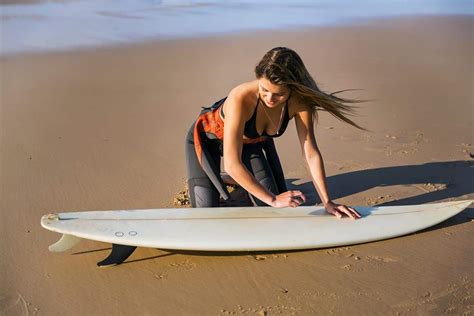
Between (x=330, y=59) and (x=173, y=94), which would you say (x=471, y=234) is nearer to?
(x=173, y=94)

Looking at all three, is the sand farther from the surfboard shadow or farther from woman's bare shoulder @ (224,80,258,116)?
woman's bare shoulder @ (224,80,258,116)

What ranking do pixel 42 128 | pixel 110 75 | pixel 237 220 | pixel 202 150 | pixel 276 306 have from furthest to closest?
pixel 110 75 → pixel 42 128 → pixel 202 150 → pixel 237 220 → pixel 276 306

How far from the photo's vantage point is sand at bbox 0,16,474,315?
2.88m

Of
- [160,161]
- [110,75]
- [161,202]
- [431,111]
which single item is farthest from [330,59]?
[161,202]

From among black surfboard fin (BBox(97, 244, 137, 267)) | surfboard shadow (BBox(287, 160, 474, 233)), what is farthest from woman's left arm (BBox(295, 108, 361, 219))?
black surfboard fin (BBox(97, 244, 137, 267))

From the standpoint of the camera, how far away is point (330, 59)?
8359 millimetres

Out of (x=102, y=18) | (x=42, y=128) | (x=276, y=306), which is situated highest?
(x=102, y=18)

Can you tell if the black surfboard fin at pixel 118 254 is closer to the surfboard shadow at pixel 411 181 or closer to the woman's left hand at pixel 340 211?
the woman's left hand at pixel 340 211

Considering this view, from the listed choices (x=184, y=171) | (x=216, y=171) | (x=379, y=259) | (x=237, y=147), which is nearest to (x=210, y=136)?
(x=216, y=171)

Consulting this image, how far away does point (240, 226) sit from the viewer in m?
3.32

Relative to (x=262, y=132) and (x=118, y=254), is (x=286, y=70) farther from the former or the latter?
(x=118, y=254)

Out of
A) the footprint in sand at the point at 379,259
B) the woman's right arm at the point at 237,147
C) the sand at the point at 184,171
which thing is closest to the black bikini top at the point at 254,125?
the woman's right arm at the point at 237,147

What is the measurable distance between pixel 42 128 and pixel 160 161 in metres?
1.36

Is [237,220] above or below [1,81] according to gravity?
below
